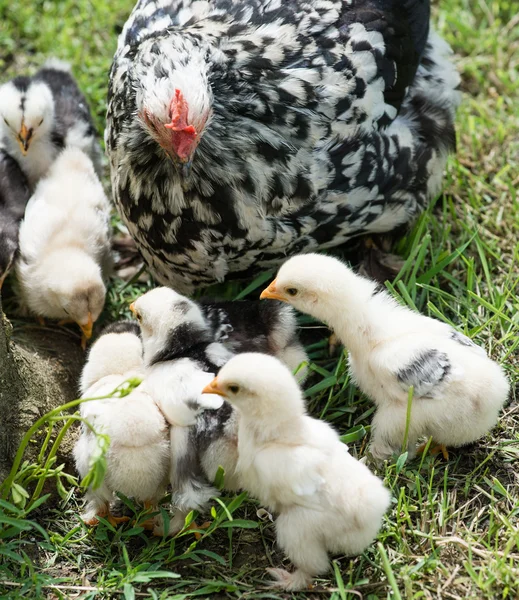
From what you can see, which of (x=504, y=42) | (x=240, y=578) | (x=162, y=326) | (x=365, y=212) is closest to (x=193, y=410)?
(x=162, y=326)

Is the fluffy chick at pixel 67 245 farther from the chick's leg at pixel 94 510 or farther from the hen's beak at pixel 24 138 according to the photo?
the chick's leg at pixel 94 510

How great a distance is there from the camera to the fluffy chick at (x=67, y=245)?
11.6ft

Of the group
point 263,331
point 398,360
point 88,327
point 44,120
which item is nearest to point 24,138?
point 44,120

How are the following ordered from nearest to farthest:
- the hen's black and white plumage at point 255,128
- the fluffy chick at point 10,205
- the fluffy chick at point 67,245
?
the hen's black and white plumage at point 255,128 → the fluffy chick at point 67,245 → the fluffy chick at point 10,205

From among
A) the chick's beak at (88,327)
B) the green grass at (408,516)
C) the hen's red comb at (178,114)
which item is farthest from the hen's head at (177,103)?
the green grass at (408,516)

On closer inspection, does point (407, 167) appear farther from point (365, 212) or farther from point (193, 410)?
point (193, 410)

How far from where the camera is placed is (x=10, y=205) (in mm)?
3869

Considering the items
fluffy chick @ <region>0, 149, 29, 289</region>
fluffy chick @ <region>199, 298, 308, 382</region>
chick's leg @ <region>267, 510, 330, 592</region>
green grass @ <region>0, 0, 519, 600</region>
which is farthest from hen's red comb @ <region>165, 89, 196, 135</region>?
chick's leg @ <region>267, 510, 330, 592</region>

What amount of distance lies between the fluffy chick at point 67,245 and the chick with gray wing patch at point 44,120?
0.11 meters

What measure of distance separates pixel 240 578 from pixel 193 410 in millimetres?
580

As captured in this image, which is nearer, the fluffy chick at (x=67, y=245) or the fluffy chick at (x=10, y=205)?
the fluffy chick at (x=67, y=245)

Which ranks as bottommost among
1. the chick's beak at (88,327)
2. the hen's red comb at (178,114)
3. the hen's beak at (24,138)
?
the chick's beak at (88,327)

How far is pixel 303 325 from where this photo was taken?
11.9ft

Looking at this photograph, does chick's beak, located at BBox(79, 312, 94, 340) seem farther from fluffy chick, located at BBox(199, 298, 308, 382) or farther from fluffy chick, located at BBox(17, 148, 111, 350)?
fluffy chick, located at BBox(199, 298, 308, 382)
